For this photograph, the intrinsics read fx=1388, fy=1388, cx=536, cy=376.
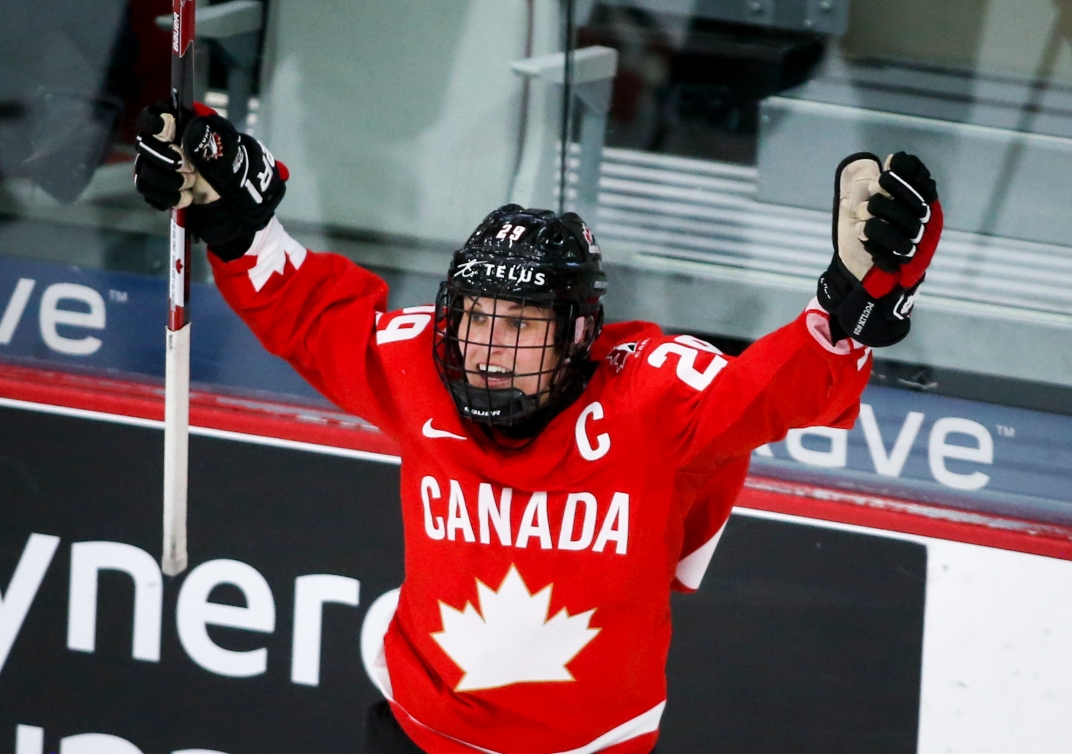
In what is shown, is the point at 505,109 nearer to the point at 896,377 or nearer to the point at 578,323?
the point at 896,377

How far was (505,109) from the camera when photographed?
3.03 metres

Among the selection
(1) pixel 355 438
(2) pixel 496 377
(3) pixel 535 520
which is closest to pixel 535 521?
(3) pixel 535 520

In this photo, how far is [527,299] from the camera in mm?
1840

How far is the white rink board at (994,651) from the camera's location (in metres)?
2.50

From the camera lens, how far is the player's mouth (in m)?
1.84

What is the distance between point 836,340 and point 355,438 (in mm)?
1325

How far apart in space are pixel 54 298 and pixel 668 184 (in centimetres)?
138

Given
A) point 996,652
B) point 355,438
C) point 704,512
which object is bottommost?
point 996,652

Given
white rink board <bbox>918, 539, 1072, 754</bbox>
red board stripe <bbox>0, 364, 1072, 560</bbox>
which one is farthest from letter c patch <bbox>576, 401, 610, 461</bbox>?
white rink board <bbox>918, 539, 1072, 754</bbox>

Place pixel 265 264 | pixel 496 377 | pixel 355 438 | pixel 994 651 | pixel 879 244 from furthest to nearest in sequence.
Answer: pixel 355 438, pixel 994 651, pixel 265 264, pixel 496 377, pixel 879 244

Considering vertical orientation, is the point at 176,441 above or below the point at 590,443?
below

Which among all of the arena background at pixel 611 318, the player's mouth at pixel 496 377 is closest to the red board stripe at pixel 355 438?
the arena background at pixel 611 318

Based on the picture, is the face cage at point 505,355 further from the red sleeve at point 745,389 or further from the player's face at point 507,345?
the red sleeve at point 745,389

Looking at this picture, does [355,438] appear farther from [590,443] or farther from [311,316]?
[590,443]
